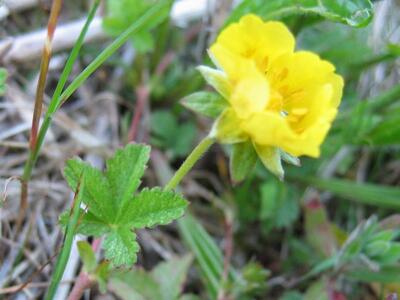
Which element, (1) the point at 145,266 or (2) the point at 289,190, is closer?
(1) the point at 145,266

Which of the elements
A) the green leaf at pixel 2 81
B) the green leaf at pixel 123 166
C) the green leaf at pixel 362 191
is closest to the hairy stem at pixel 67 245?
the green leaf at pixel 123 166

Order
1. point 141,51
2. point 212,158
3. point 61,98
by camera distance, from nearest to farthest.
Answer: point 61,98, point 141,51, point 212,158

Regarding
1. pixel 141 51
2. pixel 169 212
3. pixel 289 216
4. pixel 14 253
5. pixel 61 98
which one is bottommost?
pixel 289 216

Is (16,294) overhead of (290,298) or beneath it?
overhead

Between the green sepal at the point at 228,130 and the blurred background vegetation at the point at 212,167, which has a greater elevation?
the green sepal at the point at 228,130

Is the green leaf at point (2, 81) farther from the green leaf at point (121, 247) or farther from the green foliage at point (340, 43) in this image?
the green foliage at point (340, 43)

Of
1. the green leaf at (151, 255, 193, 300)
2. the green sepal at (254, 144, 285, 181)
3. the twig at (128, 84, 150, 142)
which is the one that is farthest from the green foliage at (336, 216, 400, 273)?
the twig at (128, 84, 150, 142)

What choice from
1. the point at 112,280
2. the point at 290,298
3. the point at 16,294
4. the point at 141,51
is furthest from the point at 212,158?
the point at 16,294

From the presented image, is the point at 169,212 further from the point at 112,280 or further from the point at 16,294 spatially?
the point at 16,294
